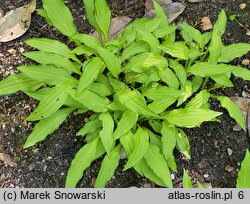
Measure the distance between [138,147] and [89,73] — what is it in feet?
1.55

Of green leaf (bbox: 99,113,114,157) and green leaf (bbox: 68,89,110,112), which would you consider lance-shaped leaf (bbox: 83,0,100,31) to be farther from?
green leaf (bbox: 99,113,114,157)

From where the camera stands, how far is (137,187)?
263cm

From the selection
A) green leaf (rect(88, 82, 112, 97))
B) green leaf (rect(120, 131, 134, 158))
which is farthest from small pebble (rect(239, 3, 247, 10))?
green leaf (rect(120, 131, 134, 158))

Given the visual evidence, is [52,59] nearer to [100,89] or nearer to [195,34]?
[100,89]

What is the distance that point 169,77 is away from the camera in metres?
2.62

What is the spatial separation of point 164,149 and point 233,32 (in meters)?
1.07

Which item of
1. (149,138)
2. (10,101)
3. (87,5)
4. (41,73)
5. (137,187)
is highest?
(87,5)

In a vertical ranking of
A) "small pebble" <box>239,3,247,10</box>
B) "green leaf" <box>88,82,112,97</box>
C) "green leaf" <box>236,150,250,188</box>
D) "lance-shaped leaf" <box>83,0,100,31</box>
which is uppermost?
"lance-shaped leaf" <box>83,0,100,31</box>

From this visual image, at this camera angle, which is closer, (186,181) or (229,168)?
(186,181)

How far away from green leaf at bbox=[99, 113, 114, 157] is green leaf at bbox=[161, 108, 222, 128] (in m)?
0.29

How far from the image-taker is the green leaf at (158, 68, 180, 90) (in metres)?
2.61

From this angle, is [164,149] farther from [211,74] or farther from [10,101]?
[10,101]

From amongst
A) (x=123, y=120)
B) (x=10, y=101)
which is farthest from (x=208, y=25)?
(x=10, y=101)

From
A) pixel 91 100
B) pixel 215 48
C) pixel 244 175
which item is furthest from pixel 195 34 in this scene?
pixel 244 175
